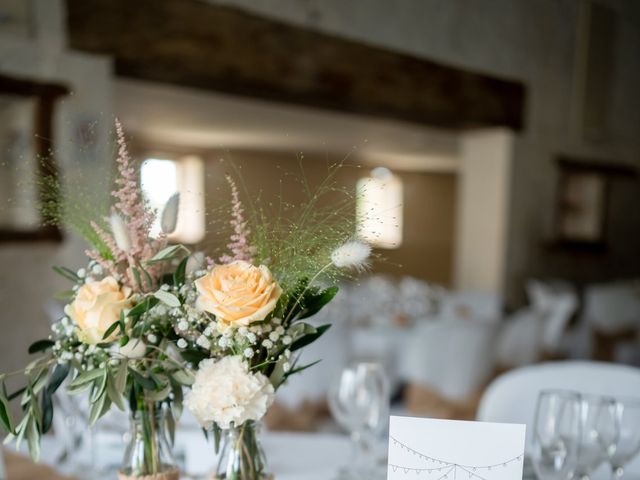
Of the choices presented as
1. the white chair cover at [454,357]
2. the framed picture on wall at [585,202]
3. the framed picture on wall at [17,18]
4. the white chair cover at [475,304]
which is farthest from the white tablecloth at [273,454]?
the framed picture on wall at [585,202]

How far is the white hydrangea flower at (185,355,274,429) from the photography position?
83 cm

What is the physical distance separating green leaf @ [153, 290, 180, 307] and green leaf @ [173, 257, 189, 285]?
60mm

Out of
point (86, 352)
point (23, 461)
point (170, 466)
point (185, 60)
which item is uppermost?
point (185, 60)

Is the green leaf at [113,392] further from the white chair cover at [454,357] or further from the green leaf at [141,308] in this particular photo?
the white chair cover at [454,357]

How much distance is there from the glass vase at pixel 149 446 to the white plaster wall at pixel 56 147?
2782 mm

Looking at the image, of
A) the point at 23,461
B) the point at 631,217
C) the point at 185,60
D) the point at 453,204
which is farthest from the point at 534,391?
the point at 453,204

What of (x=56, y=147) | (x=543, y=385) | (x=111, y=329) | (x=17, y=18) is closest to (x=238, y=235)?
(x=111, y=329)

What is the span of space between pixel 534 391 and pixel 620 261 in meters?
6.86

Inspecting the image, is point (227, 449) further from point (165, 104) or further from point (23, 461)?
point (165, 104)

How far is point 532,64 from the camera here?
6.68m

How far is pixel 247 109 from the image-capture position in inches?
304

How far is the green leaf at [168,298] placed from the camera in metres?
0.83

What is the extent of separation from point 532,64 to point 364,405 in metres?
6.00

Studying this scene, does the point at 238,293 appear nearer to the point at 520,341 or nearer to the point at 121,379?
the point at 121,379
